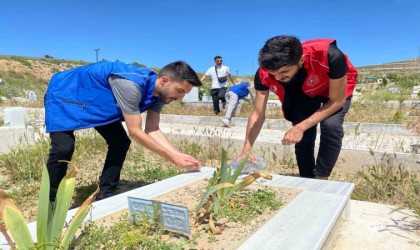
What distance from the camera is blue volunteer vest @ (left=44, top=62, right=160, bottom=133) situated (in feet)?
9.48

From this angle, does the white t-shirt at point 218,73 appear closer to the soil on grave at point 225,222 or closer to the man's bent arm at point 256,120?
the man's bent arm at point 256,120

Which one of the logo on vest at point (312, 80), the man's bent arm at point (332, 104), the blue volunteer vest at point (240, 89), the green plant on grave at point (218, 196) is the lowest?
the green plant on grave at point (218, 196)

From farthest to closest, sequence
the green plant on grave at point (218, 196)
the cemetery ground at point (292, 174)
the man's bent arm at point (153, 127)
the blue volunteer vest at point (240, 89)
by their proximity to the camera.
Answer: the blue volunteer vest at point (240, 89)
the man's bent arm at point (153, 127)
the cemetery ground at point (292, 174)
the green plant on grave at point (218, 196)

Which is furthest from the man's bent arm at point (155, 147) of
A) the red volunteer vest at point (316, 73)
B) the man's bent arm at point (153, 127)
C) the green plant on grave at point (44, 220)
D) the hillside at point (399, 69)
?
the hillside at point (399, 69)

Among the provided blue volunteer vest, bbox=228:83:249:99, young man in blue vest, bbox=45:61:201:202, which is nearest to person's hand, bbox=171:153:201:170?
young man in blue vest, bbox=45:61:201:202

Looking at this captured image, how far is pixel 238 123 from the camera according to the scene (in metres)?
8.41

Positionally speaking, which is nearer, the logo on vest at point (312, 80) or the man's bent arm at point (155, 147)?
the man's bent arm at point (155, 147)

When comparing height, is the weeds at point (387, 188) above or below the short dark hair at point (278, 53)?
below

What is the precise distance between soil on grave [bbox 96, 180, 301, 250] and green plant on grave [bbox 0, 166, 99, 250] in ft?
1.47

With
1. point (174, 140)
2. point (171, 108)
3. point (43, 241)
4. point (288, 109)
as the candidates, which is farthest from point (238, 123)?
point (43, 241)

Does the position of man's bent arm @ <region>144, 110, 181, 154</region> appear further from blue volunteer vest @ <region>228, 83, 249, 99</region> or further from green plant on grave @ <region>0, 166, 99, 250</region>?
blue volunteer vest @ <region>228, 83, 249, 99</region>

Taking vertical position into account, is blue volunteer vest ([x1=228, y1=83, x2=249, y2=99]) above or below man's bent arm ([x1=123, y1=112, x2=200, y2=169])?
above

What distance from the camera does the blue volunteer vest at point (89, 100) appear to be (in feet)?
9.48

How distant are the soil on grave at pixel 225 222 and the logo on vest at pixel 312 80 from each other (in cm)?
93
